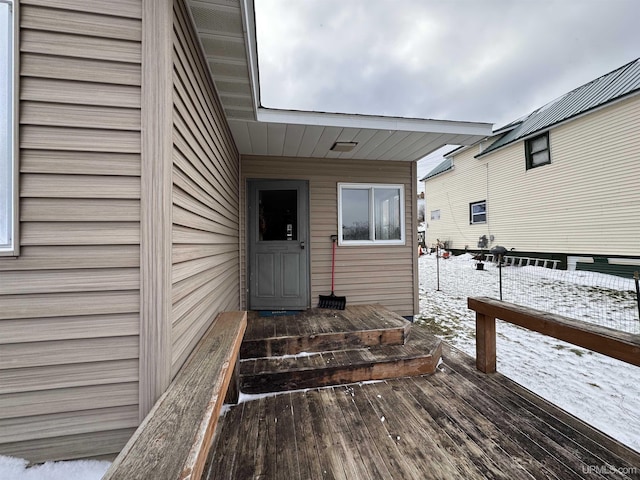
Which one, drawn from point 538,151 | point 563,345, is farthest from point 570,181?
point 563,345

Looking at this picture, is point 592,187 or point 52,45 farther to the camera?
point 592,187

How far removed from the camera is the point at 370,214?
161 inches

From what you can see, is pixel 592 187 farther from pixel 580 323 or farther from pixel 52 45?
pixel 52 45

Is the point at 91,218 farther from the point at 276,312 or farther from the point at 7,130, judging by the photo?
the point at 276,312

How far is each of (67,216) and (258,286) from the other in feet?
9.06

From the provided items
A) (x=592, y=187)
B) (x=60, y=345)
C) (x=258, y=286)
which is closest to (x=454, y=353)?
(x=258, y=286)

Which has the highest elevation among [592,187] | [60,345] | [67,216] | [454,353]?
[592,187]

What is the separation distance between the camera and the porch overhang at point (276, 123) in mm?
1550

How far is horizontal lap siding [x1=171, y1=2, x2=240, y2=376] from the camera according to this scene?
1.33 metres

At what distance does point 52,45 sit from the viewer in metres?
1.11

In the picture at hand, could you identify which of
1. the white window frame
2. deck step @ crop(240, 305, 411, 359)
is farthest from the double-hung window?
deck step @ crop(240, 305, 411, 359)

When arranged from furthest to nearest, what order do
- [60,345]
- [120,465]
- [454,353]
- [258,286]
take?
[258,286] < [454,353] < [60,345] < [120,465]

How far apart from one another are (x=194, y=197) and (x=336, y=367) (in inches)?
67.8

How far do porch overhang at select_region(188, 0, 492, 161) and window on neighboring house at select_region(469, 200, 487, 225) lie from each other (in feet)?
27.4
